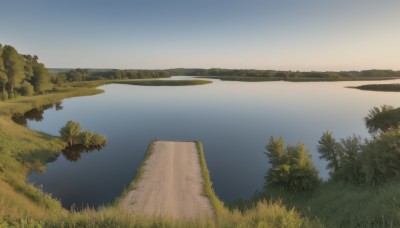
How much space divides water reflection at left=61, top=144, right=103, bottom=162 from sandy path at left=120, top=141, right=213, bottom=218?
10.9 m

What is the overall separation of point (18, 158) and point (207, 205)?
22874mm

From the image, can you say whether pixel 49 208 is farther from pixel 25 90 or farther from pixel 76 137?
pixel 25 90

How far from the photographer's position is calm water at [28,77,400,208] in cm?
2903

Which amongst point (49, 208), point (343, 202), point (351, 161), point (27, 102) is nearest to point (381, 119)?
point (351, 161)

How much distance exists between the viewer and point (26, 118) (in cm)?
6325

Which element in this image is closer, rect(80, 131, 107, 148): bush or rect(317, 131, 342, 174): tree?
rect(317, 131, 342, 174): tree

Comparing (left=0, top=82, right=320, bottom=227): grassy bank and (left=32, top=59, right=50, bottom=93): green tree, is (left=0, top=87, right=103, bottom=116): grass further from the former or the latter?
(left=32, top=59, right=50, bottom=93): green tree

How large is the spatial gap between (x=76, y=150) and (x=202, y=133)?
20.8m

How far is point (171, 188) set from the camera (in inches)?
945

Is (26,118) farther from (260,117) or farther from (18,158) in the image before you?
(260,117)

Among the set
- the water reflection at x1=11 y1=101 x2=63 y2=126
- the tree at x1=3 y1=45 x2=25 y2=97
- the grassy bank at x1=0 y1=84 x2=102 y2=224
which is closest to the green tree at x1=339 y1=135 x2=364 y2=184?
the grassy bank at x1=0 y1=84 x2=102 y2=224

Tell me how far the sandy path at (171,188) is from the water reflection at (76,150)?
10.9m

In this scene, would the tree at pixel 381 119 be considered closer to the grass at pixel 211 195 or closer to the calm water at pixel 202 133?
the calm water at pixel 202 133

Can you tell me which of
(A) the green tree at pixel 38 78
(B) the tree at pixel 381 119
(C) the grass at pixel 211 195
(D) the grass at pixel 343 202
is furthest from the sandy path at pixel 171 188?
(A) the green tree at pixel 38 78
